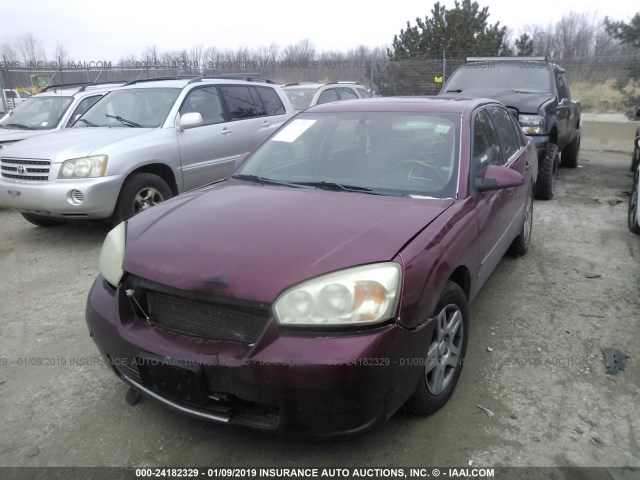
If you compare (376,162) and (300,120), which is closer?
(376,162)

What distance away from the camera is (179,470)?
229 centimetres

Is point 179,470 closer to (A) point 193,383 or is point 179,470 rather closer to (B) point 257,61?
(A) point 193,383

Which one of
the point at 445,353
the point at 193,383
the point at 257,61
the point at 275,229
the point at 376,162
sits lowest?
the point at 445,353

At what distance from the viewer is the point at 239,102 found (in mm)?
7059

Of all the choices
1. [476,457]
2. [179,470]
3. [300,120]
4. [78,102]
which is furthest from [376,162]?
[78,102]

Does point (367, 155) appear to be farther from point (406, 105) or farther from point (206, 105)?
point (206, 105)

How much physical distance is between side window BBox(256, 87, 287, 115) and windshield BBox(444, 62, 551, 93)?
2.84 metres

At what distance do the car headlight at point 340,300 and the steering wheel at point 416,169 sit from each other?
3.79ft

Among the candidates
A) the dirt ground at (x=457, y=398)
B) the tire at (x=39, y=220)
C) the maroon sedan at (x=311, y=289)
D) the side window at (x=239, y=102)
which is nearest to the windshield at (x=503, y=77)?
the side window at (x=239, y=102)

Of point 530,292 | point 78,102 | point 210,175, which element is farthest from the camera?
point 78,102

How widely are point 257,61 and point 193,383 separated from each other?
68.6ft

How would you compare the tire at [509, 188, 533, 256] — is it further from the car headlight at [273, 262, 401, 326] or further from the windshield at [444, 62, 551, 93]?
the windshield at [444, 62, 551, 93]

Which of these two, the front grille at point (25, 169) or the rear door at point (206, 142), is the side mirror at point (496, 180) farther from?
the front grille at point (25, 169)

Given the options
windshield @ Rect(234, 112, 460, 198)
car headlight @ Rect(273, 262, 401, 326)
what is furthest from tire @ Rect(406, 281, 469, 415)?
windshield @ Rect(234, 112, 460, 198)
